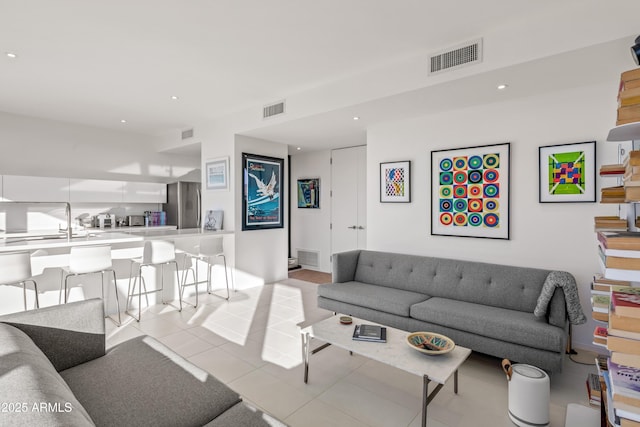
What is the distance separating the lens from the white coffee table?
2025mm

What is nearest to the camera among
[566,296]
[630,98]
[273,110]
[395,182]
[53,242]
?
[630,98]

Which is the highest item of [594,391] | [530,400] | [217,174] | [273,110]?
[273,110]

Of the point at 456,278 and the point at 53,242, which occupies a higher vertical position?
the point at 53,242

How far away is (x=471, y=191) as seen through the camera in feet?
12.4

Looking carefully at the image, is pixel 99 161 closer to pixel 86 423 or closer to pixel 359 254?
pixel 359 254

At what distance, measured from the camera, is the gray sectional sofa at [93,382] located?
108cm

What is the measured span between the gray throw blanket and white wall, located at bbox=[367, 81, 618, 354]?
69cm

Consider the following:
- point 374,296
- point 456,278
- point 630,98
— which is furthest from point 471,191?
point 630,98

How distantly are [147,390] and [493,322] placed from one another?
2522 mm

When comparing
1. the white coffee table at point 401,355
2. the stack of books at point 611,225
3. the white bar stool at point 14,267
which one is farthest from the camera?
the white bar stool at point 14,267

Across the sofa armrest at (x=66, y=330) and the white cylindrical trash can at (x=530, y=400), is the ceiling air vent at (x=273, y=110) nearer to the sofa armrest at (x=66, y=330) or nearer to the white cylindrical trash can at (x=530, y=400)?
the sofa armrest at (x=66, y=330)

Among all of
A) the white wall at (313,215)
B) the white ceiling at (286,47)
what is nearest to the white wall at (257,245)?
the white wall at (313,215)

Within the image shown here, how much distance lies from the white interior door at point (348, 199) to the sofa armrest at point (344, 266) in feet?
6.17

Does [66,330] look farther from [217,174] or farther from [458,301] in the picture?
[217,174]
